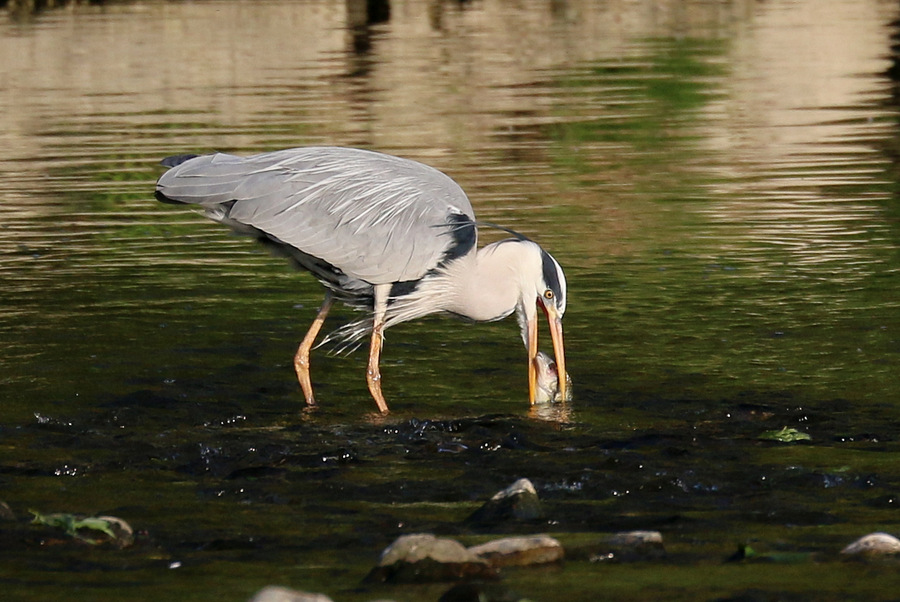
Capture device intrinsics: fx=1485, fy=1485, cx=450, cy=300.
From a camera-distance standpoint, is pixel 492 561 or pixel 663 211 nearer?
pixel 492 561

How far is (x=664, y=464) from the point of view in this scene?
627 centimetres

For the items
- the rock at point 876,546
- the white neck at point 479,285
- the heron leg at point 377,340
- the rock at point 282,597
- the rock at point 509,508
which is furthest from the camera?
the white neck at point 479,285

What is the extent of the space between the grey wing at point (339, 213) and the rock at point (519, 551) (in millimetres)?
3043

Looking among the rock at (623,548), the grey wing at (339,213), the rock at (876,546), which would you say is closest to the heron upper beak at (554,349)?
the grey wing at (339,213)

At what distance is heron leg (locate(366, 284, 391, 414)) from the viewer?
763 centimetres

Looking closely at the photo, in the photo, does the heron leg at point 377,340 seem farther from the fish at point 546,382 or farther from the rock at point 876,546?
the rock at point 876,546

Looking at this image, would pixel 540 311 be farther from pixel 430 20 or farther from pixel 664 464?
pixel 430 20

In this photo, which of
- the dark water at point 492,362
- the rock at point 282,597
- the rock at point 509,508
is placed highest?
the rock at point 282,597

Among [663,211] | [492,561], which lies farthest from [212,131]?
[492,561]

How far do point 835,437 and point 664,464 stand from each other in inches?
35.9

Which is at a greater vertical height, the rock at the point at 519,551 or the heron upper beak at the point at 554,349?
the rock at the point at 519,551

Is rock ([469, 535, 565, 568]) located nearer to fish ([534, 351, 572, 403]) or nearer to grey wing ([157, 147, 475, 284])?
fish ([534, 351, 572, 403])

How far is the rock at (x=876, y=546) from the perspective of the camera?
476cm

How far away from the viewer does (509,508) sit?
5.49 m
